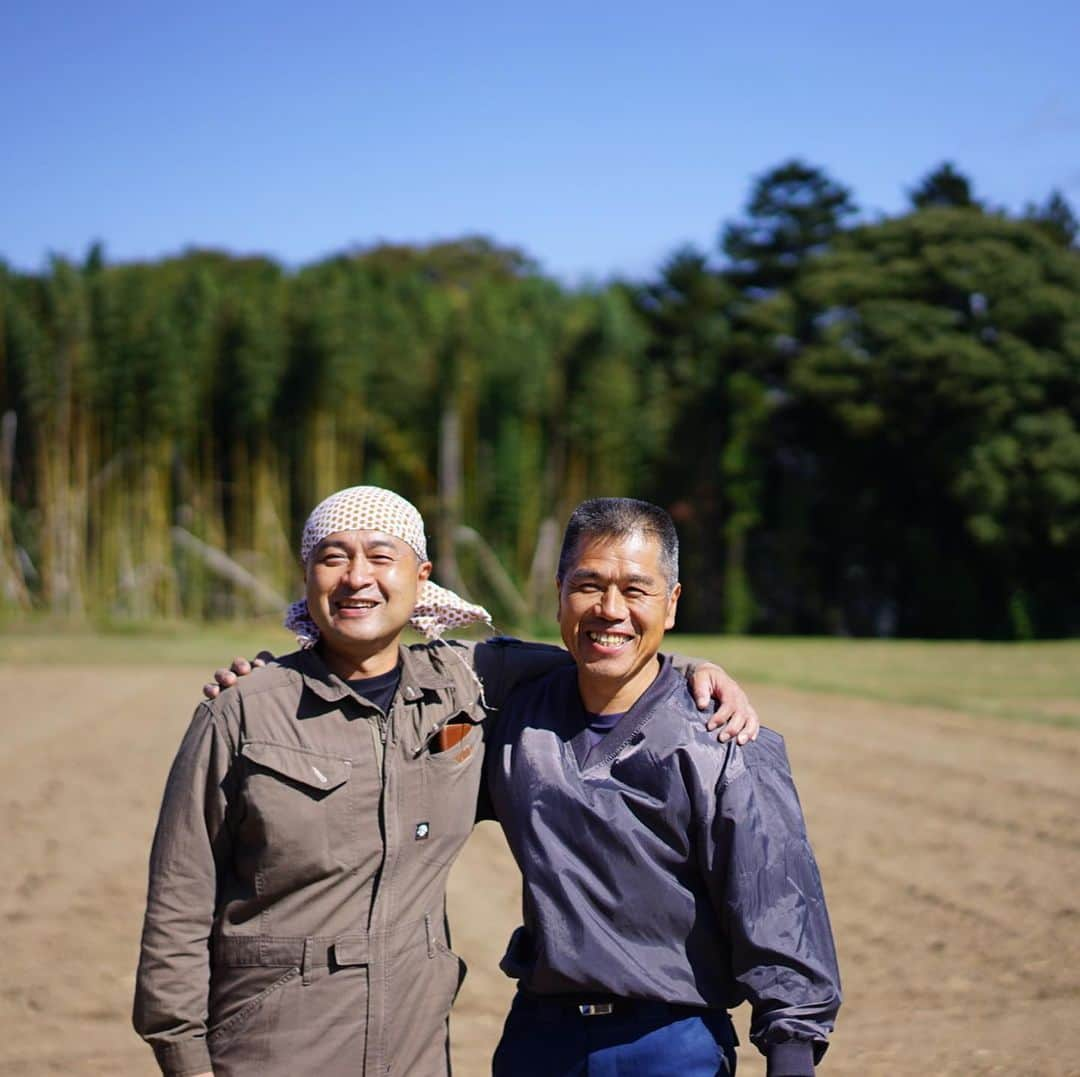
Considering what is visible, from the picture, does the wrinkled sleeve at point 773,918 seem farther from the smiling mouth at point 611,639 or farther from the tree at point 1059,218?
the tree at point 1059,218

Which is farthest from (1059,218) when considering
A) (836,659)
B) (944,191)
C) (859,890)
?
(859,890)

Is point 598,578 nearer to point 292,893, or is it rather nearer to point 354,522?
point 354,522

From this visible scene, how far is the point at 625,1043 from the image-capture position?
2.22m

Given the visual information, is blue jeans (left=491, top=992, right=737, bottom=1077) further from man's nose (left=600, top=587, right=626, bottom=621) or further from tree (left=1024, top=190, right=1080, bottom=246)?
tree (left=1024, top=190, right=1080, bottom=246)

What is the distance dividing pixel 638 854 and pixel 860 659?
50.9ft

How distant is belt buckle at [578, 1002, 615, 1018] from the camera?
2.24 metres

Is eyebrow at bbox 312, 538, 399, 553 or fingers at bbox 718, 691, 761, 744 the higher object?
eyebrow at bbox 312, 538, 399, 553

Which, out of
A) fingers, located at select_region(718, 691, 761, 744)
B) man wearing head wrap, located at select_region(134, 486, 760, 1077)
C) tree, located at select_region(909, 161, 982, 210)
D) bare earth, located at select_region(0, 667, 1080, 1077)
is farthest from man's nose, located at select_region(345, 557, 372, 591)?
tree, located at select_region(909, 161, 982, 210)

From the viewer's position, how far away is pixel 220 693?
7.75ft

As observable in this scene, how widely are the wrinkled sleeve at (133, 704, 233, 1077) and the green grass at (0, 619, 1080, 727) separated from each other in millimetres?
10061

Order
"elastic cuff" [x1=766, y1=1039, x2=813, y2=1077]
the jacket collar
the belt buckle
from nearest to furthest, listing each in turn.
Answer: "elastic cuff" [x1=766, y1=1039, x2=813, y2=1077], the belt buckle, the jacket collar

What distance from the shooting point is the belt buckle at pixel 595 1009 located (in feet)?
7.36

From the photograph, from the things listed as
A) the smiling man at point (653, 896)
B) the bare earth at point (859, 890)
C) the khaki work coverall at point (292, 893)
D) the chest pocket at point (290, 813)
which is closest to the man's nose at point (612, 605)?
the smiling man at point (653, 896)

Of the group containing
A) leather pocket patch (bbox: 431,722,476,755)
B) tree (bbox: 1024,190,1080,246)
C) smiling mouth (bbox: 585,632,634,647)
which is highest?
tree (bbox: 1024,190,1080,246)
